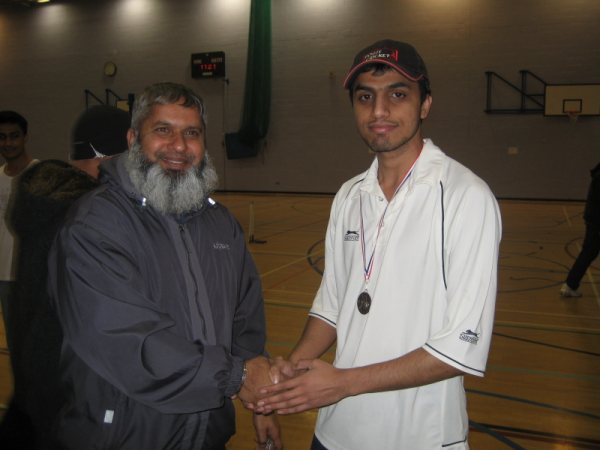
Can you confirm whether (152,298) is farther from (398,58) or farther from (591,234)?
(591,234)

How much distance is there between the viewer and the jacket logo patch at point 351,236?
5.90 ft

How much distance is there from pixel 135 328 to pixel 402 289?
2.56 feet

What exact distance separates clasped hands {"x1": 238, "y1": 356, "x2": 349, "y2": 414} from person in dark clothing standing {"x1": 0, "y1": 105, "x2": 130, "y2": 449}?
1.98 feet

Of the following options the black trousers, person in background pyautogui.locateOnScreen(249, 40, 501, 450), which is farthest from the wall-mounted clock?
person in background pyautogui.locateOnScreen(249, 40, 501, 450)

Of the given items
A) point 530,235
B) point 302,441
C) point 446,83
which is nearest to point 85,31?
point 446,83

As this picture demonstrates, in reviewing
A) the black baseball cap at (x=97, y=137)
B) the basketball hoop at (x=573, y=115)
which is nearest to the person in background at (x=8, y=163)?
the black baseball cap at (x=97, y=137)

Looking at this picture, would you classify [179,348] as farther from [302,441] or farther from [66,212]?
[302,441]

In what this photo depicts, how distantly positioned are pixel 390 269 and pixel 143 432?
88 centimetres

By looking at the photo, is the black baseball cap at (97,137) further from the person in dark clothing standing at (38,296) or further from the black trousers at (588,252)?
the black trousers at (588,252)

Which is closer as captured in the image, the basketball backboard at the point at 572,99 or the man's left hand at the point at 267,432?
the man's left hand at the point at 267,432

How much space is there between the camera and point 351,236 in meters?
1.81

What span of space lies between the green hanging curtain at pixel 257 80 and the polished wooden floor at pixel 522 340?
6962mm

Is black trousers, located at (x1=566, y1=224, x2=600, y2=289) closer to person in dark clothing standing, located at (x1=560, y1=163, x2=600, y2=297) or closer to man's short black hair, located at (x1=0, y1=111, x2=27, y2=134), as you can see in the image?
person in dark clothing standing, located at (x1=560, y1=163, x2=600, y2=297)

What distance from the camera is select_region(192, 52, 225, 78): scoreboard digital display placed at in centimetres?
1702
